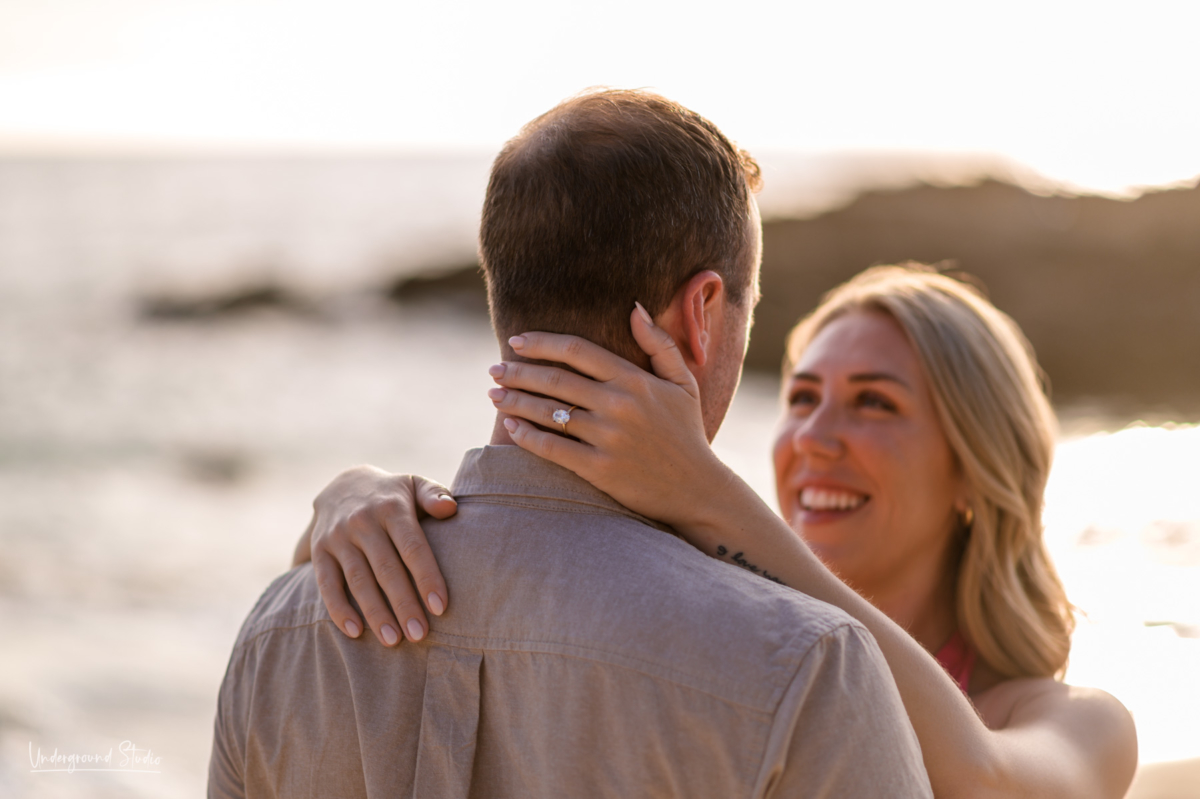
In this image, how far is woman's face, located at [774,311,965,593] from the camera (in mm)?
3279

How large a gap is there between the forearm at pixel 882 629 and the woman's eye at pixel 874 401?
5.22 ft

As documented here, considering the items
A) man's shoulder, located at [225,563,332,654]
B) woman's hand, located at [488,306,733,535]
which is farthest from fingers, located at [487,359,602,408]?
man's shoulder, located at [225,563,332,654]

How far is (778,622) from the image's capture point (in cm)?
139

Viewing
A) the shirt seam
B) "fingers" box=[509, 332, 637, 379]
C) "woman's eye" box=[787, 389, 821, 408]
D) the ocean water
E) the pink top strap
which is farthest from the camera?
the ocean water

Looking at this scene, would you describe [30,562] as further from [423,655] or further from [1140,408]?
[1140,408]

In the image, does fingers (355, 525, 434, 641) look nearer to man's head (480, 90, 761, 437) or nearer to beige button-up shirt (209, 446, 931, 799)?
beige button-up shirt (209, 446, 931, 799)

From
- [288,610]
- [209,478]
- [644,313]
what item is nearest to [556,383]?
[644,313]

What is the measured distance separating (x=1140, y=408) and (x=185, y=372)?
18.7 m

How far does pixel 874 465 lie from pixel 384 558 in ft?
6.78

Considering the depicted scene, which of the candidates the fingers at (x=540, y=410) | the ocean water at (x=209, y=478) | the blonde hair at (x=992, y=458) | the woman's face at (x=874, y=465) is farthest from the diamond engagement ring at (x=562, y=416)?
the ocean water at (x=209, y=478)

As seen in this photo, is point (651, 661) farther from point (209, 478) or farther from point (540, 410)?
point (209, 478)

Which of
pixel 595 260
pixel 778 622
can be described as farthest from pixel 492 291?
pixel 778 622

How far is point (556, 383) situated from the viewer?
1584 millimetres

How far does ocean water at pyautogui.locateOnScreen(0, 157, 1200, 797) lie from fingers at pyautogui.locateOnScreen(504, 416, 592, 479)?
3.61m
